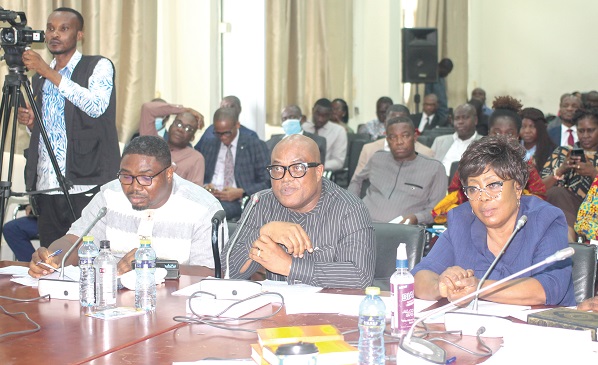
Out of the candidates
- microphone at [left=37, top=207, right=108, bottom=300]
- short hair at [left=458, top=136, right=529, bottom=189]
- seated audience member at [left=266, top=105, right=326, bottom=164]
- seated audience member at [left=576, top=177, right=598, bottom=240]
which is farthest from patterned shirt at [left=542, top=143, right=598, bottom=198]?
microphone at [left=37, top=207, right=108, bottom=300]

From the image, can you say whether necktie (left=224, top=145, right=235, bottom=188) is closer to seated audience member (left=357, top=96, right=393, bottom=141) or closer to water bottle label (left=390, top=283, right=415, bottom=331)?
seated audience member (left=357, top=96, right=393, bottom=141)

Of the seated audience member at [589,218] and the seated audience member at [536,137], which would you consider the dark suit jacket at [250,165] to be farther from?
the seated audience member at [589,218]

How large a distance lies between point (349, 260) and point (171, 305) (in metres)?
0.66

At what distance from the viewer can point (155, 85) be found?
711 cm

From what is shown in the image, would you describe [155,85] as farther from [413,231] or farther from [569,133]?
[413,231]

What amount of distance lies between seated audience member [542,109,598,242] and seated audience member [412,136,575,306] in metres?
1.92

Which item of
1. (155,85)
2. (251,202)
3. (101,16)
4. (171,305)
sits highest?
(101,16)

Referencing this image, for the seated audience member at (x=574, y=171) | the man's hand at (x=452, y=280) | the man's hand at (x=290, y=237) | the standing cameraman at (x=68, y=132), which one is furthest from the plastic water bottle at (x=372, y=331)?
the seated audience member at (x=574, y=171)

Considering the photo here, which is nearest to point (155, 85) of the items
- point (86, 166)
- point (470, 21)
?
point (86, 166)

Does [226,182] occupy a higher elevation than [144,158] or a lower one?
lower

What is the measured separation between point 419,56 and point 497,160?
845 cm

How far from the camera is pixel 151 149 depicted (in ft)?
10.3

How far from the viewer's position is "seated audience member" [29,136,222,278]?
3.12 meters

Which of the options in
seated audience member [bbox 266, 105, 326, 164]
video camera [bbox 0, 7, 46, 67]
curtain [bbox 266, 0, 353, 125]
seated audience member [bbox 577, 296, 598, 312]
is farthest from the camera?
curtain [bbox 266, 0, 353, 125]
